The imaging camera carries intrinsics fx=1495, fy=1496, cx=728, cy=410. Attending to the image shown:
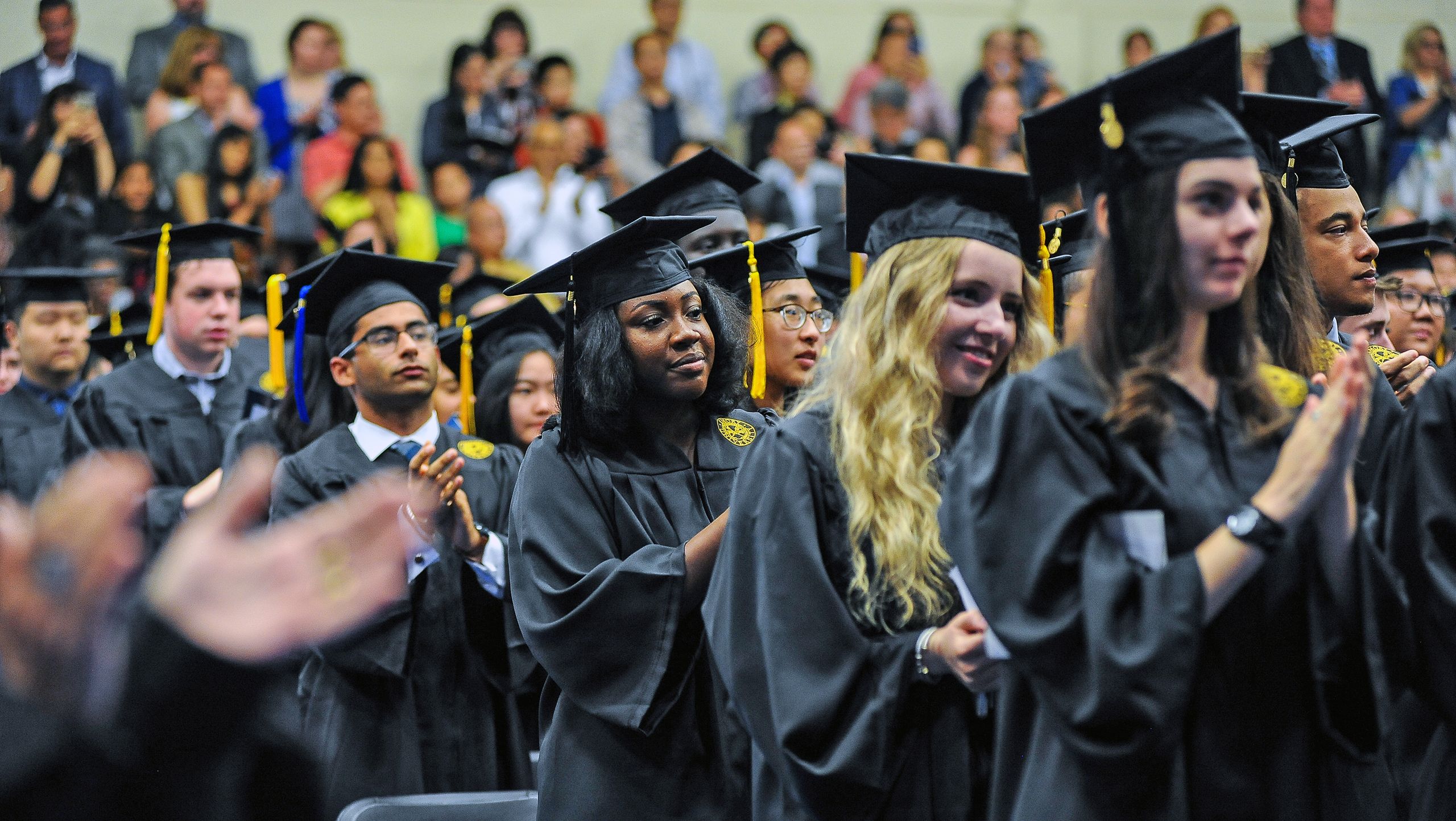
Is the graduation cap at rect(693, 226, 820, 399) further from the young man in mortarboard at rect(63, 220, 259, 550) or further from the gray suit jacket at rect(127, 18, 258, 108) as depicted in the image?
the gray suit jacket at rect(127, 18, 258, 108)

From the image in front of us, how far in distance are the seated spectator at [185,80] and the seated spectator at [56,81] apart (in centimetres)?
26

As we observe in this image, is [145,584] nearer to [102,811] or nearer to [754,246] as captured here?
[102,811]

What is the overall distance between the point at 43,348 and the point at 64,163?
2.96 m

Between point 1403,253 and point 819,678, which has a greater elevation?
point 1403,253

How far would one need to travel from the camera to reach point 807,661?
2.78m

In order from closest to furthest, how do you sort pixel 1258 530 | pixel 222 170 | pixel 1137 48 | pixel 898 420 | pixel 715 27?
pixel 1258 530 < pixel 898 420 < pixel 222 170 < pixel 1137 48 < pixel 715 27

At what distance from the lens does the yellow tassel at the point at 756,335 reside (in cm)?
443

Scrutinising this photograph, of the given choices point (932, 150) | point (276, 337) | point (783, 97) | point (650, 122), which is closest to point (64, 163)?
point (650, 122)

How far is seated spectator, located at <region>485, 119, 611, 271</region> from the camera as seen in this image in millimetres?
9711

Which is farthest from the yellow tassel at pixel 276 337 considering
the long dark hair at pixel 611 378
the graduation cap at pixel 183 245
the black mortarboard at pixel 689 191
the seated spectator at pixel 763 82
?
the seated spectator at pixel 763 82

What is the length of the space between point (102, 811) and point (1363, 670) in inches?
70.8

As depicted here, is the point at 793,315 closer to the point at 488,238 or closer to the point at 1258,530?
the point at 1258,530

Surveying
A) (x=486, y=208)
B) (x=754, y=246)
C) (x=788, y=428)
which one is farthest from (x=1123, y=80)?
(x=486, y=208)

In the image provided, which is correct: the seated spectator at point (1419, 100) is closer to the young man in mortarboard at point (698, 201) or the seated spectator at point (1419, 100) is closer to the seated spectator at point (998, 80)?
the seated spectator at point (998, 80)
